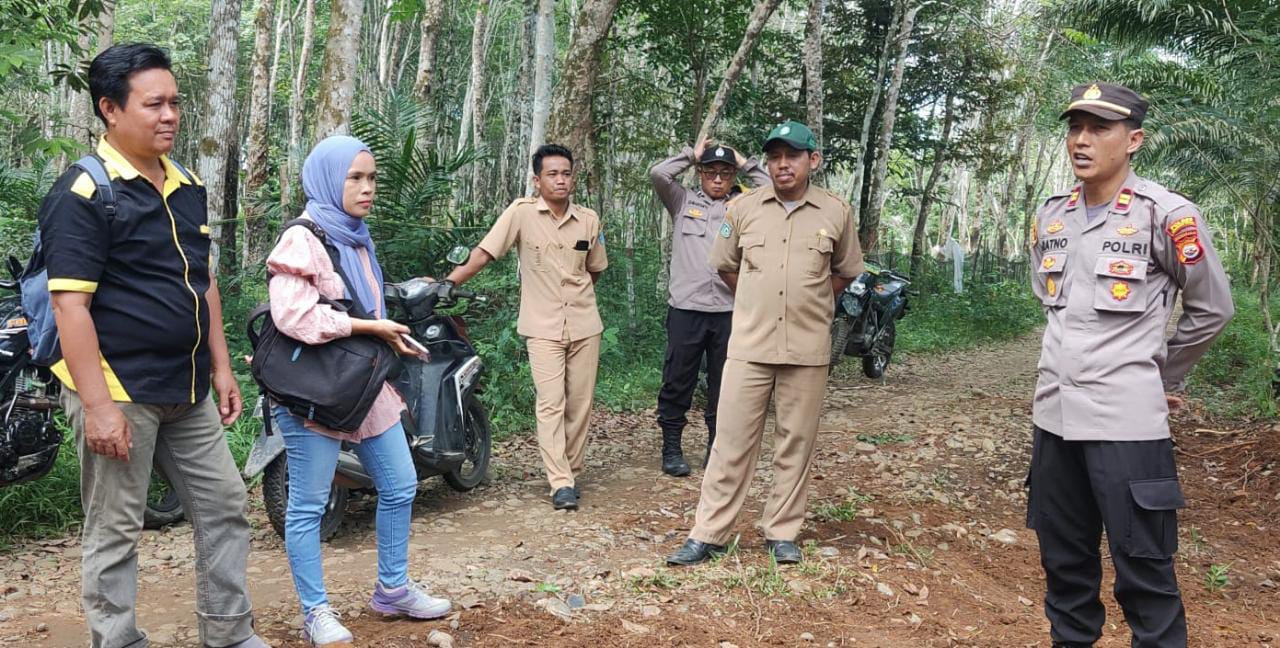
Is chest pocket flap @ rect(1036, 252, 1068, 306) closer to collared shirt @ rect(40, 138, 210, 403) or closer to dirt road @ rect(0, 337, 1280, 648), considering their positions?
dirt road @ rect(0, 337, 1280, 648)

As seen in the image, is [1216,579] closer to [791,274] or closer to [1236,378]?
[791,274]

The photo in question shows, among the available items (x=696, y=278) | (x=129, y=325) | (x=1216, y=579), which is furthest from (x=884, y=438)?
(x=129, y=325)

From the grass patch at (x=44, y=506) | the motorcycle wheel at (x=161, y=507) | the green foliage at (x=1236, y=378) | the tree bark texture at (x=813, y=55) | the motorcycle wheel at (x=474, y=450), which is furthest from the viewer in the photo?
the tree bark texture at (x=813, y=55)

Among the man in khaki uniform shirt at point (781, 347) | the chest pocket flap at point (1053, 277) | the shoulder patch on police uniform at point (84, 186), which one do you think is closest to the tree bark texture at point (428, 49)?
the man in khaki uniform shirt at point (781, 347)

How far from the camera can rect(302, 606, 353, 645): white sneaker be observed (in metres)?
3.27

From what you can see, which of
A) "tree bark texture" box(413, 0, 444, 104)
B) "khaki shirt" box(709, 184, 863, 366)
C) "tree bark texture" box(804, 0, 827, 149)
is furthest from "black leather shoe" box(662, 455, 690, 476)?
"tree bark texture" box(413, 0, 444, 104)

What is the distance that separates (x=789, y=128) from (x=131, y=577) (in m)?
3.05

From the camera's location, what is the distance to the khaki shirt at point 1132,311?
9.57ft

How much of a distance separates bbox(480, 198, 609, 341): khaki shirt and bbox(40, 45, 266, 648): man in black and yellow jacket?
8.51ft

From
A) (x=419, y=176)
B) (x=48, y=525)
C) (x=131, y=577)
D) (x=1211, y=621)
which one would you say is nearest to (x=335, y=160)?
(x=131, y=577)

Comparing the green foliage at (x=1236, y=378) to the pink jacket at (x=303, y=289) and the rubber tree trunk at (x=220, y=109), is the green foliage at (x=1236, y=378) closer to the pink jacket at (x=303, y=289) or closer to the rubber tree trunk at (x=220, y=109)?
the pink jacket at (x=303, y=289)

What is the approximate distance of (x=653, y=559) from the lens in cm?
459

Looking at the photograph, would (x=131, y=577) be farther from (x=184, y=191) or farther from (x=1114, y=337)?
(x=1114, y=337)

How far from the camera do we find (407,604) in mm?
3596
